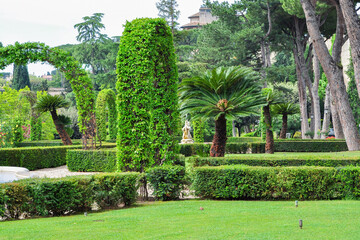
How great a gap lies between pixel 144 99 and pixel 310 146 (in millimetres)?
15144

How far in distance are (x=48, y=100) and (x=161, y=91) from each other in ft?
38.1

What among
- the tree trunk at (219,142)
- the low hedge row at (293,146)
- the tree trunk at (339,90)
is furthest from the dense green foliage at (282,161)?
the low hedge row at (293,146)

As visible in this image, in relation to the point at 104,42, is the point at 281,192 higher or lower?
lower

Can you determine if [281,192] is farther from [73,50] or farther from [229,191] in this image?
[73,50]

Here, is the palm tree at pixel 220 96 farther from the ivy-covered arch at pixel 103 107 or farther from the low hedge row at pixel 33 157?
the ivy-covered arch at pixel 103 107

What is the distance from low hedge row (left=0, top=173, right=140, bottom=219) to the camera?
5.62 meters

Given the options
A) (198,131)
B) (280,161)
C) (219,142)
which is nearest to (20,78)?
(198,131)

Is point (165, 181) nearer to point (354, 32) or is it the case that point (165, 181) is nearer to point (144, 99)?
point (144, 99)

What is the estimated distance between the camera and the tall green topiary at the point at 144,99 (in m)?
8.38

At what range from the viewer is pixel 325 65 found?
1512 cm

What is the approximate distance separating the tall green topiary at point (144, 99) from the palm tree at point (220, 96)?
168 cm

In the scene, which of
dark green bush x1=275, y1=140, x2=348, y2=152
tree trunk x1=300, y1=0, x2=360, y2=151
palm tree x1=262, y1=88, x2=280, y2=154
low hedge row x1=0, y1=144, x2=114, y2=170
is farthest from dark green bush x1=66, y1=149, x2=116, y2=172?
dark green bush x1=275, y1=140, x2=348, y2=152

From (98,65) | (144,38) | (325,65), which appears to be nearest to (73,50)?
(98,65)

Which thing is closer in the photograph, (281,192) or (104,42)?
(281,192)
